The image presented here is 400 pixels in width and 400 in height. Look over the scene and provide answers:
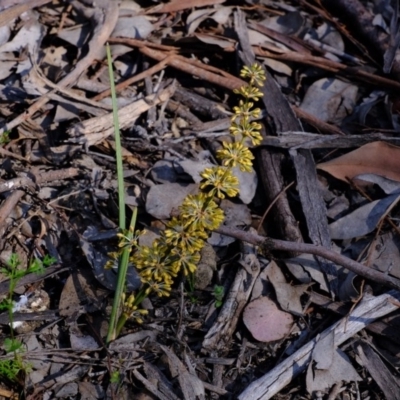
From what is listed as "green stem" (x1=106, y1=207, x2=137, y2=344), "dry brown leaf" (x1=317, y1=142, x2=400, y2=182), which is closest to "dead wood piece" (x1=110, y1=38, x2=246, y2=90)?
"dry brown leaf" (x1=317, y1=142, x2=400, y2=182)

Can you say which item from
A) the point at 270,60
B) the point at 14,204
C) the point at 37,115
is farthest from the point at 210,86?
the point at 14,204

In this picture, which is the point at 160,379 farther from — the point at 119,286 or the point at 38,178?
the point at 38,178

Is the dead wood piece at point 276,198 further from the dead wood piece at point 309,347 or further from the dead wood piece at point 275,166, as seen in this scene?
the dead wood piece at point 309,347

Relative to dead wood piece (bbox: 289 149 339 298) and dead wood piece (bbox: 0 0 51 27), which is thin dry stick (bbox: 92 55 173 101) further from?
dead wood piece (bbox: 289 149 339 298)

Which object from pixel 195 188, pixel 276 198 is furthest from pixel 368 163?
pixel 195 188

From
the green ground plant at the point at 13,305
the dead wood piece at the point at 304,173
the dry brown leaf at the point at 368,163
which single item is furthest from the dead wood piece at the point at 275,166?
the green ground plant at the point at 13,305

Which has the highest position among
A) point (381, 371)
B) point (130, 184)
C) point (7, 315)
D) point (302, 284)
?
point (130, 184)

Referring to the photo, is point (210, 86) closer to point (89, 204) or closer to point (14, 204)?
point (89, 204)
